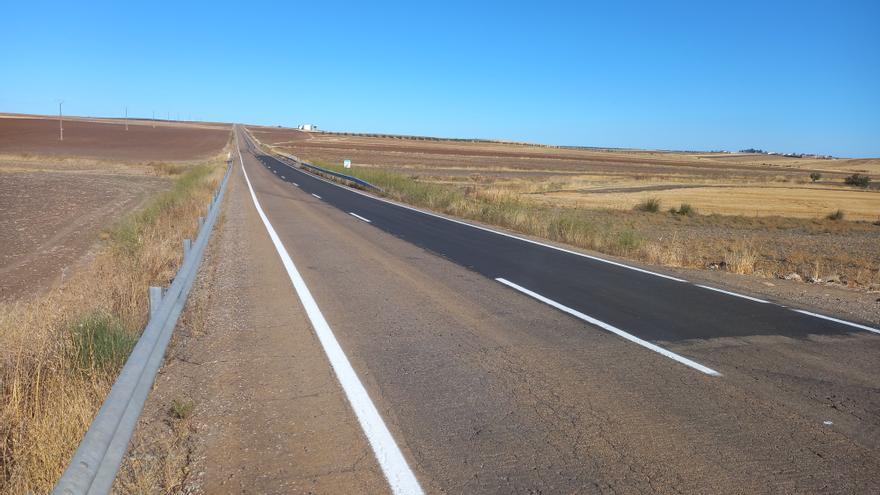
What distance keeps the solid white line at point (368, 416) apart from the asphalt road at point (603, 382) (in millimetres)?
87

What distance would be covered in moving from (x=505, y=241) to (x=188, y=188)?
1560 centimetres

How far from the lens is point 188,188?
1023 inches

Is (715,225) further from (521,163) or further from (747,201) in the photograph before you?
(521,163)

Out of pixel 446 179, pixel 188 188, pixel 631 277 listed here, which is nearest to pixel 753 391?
pixel 631 277

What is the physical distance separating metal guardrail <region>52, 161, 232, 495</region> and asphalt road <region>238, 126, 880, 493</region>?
5.56ft

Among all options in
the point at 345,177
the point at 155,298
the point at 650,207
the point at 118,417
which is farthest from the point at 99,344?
the point at 345,177

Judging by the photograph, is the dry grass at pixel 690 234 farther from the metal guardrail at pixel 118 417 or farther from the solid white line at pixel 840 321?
the metal guardrail at pixel 118 417

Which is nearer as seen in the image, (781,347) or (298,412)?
(298,412)

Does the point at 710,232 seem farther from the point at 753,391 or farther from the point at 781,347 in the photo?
the point at 753,391

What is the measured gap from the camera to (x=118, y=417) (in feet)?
12.1

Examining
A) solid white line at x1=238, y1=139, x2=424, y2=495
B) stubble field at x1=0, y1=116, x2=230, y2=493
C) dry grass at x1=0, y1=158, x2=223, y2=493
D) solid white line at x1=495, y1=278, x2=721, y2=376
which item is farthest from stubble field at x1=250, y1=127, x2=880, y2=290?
dry grass at x1=0, y1=158, x2=223, y2=493

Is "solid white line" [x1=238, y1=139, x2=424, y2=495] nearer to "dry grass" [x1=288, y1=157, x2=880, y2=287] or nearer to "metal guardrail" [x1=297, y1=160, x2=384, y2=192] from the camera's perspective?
"dry grass" [x1=288, y1=157, x2=880, y2=287]

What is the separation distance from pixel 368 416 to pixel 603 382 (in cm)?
213

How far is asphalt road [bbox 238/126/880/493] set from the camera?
4.07m
